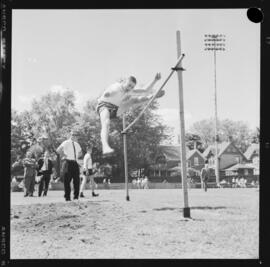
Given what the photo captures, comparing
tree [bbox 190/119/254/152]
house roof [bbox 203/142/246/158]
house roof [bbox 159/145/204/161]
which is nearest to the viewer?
tree [bbox 190/119/254/152]

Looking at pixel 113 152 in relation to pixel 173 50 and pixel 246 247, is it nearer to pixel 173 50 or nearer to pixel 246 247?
pixel 173 50

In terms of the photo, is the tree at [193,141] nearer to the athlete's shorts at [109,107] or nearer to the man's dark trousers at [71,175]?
the athlete's shorts at [109,107]

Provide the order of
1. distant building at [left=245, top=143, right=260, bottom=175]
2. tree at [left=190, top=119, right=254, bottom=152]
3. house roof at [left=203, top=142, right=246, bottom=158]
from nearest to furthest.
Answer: distant building at [left=245, top=143, right=260, bottom=175]
tree at [left=190, top=119, right=254, bottom=152]
house roof at [left=203, top=142, right=246, bottom=158]

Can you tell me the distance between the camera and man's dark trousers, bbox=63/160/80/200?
437 cm

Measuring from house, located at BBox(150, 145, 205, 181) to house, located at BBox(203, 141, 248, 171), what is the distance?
9 centimetres

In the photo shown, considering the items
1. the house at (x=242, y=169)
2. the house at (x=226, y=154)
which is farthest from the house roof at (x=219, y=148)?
the house at (x=242, y=169)

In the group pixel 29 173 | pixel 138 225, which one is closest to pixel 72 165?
pixel 29 173

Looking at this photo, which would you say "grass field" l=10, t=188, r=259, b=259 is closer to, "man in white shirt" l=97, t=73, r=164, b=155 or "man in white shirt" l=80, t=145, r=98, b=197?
"man in white shirt" l=80, t=145, r=98, b=197

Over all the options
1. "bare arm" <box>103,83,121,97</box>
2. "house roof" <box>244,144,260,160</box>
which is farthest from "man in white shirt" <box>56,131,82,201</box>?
"house roof" <box>244,144,260,160</box>

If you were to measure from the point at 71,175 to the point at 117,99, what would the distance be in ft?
2.88

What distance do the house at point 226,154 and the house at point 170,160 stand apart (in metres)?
0.09

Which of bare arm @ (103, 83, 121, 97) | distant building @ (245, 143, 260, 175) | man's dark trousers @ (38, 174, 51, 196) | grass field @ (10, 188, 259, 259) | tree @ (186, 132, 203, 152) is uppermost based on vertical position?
bare arm @ (103, 83, 121, 97)

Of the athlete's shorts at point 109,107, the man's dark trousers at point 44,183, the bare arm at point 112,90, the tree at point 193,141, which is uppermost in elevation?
the bare arm at point 112,90

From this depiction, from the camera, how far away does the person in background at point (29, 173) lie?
4.23 metres
